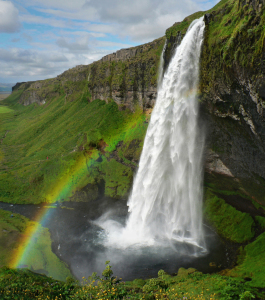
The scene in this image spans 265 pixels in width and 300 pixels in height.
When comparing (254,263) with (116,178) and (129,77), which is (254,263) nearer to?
(116,178)

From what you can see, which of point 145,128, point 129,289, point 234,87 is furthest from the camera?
point 145,128

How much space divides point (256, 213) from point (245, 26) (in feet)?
60.8

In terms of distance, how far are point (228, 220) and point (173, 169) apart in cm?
841

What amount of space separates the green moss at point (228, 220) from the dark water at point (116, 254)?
1284 mm

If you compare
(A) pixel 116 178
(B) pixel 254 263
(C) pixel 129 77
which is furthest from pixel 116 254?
(C) pixel 129 77

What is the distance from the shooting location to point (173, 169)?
27.8 m

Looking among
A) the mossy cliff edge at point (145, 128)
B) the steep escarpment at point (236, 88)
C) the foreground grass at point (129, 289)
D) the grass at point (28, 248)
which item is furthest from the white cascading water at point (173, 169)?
the foreground grass at point (129, 289)

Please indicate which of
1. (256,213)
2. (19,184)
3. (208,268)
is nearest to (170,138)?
(256,213)

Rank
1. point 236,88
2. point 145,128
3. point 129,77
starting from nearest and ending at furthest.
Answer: point 236,88, point 145,128, point 129,77

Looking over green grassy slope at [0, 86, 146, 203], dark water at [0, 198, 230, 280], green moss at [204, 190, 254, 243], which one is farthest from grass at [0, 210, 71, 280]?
green moss at [204, 190, 254, 243]

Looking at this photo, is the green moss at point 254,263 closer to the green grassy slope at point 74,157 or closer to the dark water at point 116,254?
the dark water at point 116,254

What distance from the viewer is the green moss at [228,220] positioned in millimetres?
24047

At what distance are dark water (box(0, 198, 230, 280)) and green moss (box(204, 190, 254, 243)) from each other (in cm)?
128

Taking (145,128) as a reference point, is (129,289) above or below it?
below
